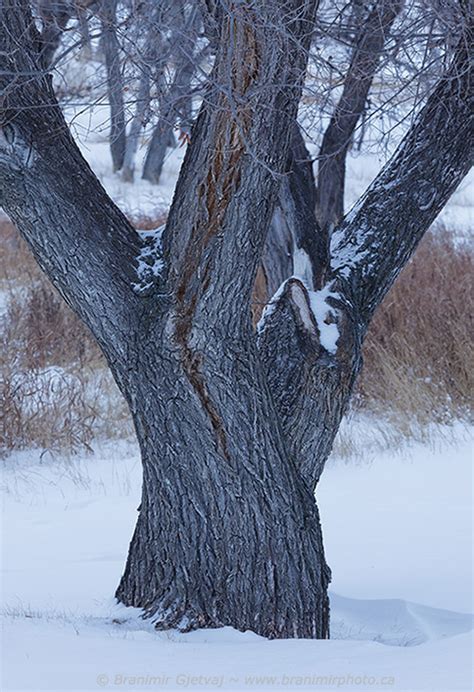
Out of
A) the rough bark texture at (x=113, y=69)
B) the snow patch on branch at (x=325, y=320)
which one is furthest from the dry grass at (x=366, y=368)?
the snow patch on branch at (x=325, y=320)

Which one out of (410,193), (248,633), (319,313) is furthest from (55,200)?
(248,633)

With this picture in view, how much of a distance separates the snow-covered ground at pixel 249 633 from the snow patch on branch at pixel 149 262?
4.25ft

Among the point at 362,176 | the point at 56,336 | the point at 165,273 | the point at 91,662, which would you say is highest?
the point at 362,176

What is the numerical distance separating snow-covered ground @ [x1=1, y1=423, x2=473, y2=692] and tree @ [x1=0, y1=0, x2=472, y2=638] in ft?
0.78

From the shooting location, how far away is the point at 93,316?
3604mm

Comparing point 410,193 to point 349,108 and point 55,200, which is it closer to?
point 55,200

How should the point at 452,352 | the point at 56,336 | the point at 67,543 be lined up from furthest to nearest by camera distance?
the point at 56,336
the point at 452,352
the point at 67,543

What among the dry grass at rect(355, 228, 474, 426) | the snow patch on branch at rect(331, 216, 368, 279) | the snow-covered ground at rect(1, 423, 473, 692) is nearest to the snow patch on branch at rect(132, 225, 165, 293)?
the snow patch on branch at rect(331, 216, 368, 279)

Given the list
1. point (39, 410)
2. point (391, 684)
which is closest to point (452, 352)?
point (39, 410)

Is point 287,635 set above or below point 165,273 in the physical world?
below

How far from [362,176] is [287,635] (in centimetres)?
1734

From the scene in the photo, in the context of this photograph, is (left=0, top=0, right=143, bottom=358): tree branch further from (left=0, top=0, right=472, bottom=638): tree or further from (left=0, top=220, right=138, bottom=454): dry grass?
(left=0, top=220, right=138, bottom=454): dry grass

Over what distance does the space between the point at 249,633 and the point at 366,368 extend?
4933 millimetres

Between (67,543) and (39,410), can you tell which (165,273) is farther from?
(39,410)
